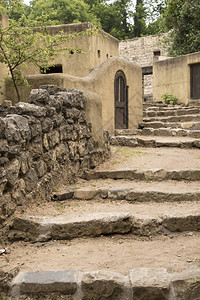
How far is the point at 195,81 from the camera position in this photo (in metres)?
11.7

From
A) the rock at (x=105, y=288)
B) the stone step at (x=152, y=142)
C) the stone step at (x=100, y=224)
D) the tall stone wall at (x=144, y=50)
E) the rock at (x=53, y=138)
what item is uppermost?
the tall stone wall at (x=144, y=50)

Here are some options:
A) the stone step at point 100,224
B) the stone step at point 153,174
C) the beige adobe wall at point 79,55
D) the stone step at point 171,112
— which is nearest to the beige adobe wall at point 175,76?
the stone step at point 171,112

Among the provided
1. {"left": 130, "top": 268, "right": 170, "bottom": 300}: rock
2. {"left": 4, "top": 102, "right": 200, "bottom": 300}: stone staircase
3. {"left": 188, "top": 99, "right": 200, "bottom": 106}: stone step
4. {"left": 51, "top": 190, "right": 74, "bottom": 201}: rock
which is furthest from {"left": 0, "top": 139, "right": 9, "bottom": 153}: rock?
{"left": 188, "top": 99, "right": 200, "bottom": 106}: stone step

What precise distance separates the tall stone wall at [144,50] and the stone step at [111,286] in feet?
64.9

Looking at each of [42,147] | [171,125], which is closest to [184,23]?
[171,125]

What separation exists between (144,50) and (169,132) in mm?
15509

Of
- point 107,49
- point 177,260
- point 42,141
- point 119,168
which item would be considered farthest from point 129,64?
point 177,260

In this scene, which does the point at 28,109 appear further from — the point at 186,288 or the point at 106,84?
the point at 106,84

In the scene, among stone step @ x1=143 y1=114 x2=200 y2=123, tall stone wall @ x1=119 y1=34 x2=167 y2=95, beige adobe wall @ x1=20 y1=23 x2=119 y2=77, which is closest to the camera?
stone step @ x1=143 y1=114 x2=200 y2=123

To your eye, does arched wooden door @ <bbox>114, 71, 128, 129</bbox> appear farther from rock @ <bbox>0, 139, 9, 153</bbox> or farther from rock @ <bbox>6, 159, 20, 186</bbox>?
rock @ <bbox>0, 139, 9, 153</bbox>

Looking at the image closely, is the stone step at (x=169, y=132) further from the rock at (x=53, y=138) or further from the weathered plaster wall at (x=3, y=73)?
the rock at (x=53, y=138)

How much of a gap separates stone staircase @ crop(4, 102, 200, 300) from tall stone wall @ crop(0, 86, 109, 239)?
0.59 feet

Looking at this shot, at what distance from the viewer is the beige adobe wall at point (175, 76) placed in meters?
11.8

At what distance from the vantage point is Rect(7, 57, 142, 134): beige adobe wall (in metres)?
5.41
